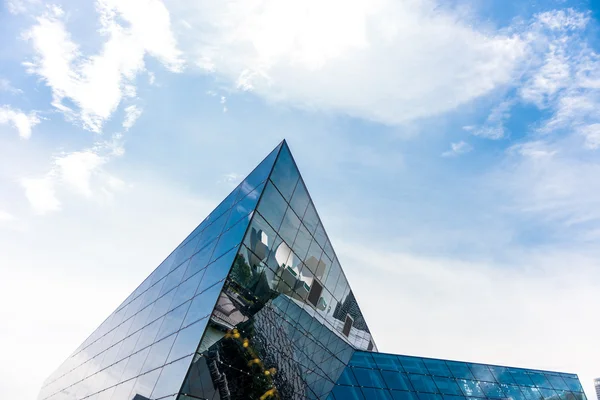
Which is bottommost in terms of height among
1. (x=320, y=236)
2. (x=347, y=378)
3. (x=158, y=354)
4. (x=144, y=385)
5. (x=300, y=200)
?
(x=144, y=385)

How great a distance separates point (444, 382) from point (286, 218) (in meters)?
15.7

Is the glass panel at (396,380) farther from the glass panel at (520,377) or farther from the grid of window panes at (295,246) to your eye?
the glass panel at (520,377)

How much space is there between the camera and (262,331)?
13.4 metres

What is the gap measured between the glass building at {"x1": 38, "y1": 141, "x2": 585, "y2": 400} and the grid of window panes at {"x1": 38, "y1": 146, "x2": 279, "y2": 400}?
0.08 meters

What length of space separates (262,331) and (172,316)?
4.36 metres

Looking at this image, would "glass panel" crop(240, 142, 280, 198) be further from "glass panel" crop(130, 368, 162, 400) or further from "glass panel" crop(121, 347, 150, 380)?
"glass panel" crop(121, 347, 150, 380)

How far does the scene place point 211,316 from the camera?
11445 millimetres

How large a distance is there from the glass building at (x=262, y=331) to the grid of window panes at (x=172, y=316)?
8 cm

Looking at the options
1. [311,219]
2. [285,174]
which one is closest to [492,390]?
[311,219]

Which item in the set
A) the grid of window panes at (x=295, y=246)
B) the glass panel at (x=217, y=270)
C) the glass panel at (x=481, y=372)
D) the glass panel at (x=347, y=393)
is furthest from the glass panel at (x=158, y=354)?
the glass panel at (x=481, y=372)

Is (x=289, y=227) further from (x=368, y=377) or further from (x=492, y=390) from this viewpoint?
(x=492, y=390)

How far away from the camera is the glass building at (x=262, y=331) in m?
11.8

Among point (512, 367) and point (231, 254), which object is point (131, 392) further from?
point (512, 367)

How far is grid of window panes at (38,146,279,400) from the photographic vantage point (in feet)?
39.5
